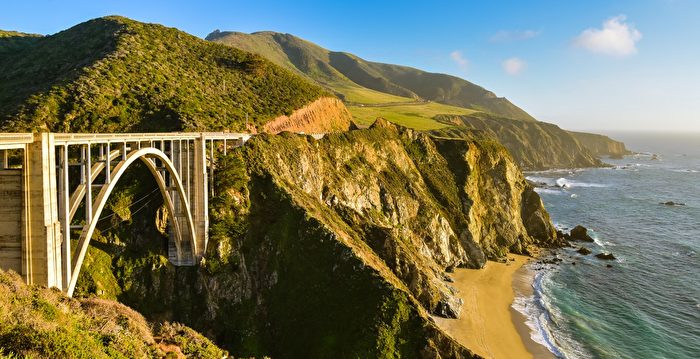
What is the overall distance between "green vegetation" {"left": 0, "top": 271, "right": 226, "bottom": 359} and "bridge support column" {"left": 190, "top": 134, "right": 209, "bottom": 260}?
14207 millimetres

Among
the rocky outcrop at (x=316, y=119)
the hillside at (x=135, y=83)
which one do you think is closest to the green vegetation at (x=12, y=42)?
the hillside at (x=135, y=83)

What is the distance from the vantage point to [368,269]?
107 feet

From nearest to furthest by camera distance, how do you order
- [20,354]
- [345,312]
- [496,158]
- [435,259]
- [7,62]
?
[20,354] < [345,312] < [435,259] < [7,62] < [496,158]

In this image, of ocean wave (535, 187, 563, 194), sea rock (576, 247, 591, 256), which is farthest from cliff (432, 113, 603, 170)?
sea rock (576, 247, 591, 256)

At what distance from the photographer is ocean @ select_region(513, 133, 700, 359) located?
38.6m

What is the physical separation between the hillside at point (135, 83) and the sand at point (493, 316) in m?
34.2

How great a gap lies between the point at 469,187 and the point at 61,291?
60.9m

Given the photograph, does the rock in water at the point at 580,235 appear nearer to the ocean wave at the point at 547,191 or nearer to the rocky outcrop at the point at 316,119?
the ocean wave at the point at 547,191

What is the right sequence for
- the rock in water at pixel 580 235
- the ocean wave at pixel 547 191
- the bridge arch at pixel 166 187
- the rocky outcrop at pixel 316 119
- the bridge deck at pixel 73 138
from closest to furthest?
the bridge deck at pixel 73 138 → the bridge arch at pixel 166 187 → the rocky outcrop at pixel 316 119 → the rock in water at pixel 580 235 → the ocean wave at pixel 547 191

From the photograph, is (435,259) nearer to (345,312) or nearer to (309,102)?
(345,312)

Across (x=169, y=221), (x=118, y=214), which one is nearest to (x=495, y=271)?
(x=169, y=221)

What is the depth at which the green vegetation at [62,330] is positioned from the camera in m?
10.2

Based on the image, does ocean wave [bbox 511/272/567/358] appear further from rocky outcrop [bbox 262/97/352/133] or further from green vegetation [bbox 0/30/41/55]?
green vegetation [bbox 0/30/41/55]

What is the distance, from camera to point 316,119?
218ft
